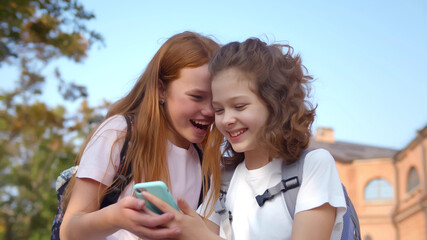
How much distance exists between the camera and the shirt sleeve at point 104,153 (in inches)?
86.0

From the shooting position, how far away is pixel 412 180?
2352 cm

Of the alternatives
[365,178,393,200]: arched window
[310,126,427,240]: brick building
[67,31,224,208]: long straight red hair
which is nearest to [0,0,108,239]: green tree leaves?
[67,31,224,208]: long straight red hair

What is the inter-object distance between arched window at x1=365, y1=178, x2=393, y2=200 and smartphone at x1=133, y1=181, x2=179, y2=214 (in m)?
28.1

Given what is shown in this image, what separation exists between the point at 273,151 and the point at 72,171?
105 centimetres

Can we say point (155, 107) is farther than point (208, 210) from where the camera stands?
Yes

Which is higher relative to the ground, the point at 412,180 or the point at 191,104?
the point at 191,104

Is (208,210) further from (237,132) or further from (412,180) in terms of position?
(412,180)

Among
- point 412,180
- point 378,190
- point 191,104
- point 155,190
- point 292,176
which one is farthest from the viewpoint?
point 378,190

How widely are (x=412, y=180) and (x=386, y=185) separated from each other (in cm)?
455

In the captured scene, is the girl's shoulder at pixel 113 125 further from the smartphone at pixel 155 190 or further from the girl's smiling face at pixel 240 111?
the smartphone at pixel 155 190

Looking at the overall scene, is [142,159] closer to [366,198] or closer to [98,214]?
[98,214]

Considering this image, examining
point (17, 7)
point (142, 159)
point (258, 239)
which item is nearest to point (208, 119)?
point (142, 159)

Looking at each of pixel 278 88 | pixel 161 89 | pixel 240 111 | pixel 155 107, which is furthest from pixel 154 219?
pixel 161 89

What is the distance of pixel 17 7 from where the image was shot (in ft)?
20.1
